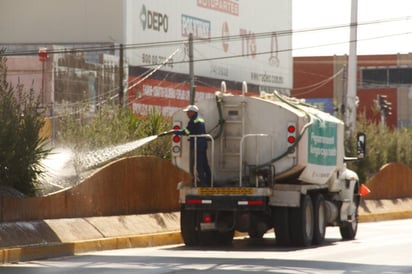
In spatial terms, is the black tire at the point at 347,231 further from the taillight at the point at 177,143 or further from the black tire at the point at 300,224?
the taillight at the point at 177,143

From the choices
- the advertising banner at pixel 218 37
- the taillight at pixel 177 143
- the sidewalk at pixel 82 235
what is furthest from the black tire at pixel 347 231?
the advertising banner at pixel 218 37

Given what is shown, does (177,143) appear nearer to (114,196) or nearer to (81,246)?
(114,196)

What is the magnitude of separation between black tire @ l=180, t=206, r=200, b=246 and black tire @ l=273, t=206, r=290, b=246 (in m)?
1.56

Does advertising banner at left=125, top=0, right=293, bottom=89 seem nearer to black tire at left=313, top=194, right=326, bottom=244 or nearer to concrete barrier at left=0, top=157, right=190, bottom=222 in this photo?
concrete barrier at left=0, top=157, right=190, bottom=222

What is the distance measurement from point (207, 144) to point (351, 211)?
495 centimetres

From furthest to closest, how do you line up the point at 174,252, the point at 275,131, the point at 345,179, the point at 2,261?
the point at 345,179
the point at 275,131
the point at 174,252
the point at 2,261

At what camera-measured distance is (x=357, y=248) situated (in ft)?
71.4

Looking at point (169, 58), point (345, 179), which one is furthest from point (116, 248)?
point (169, 58)

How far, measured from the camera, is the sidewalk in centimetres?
1852

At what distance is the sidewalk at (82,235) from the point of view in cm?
1852

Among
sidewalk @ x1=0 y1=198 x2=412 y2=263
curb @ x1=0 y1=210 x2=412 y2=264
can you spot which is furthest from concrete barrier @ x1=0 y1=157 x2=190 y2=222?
curb @ x1=0 y1=210 x2=412 y2=264

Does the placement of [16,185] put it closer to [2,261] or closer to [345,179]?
[2,261]

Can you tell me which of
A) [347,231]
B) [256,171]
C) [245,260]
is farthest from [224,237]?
[245,260]

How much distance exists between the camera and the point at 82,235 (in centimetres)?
2080
